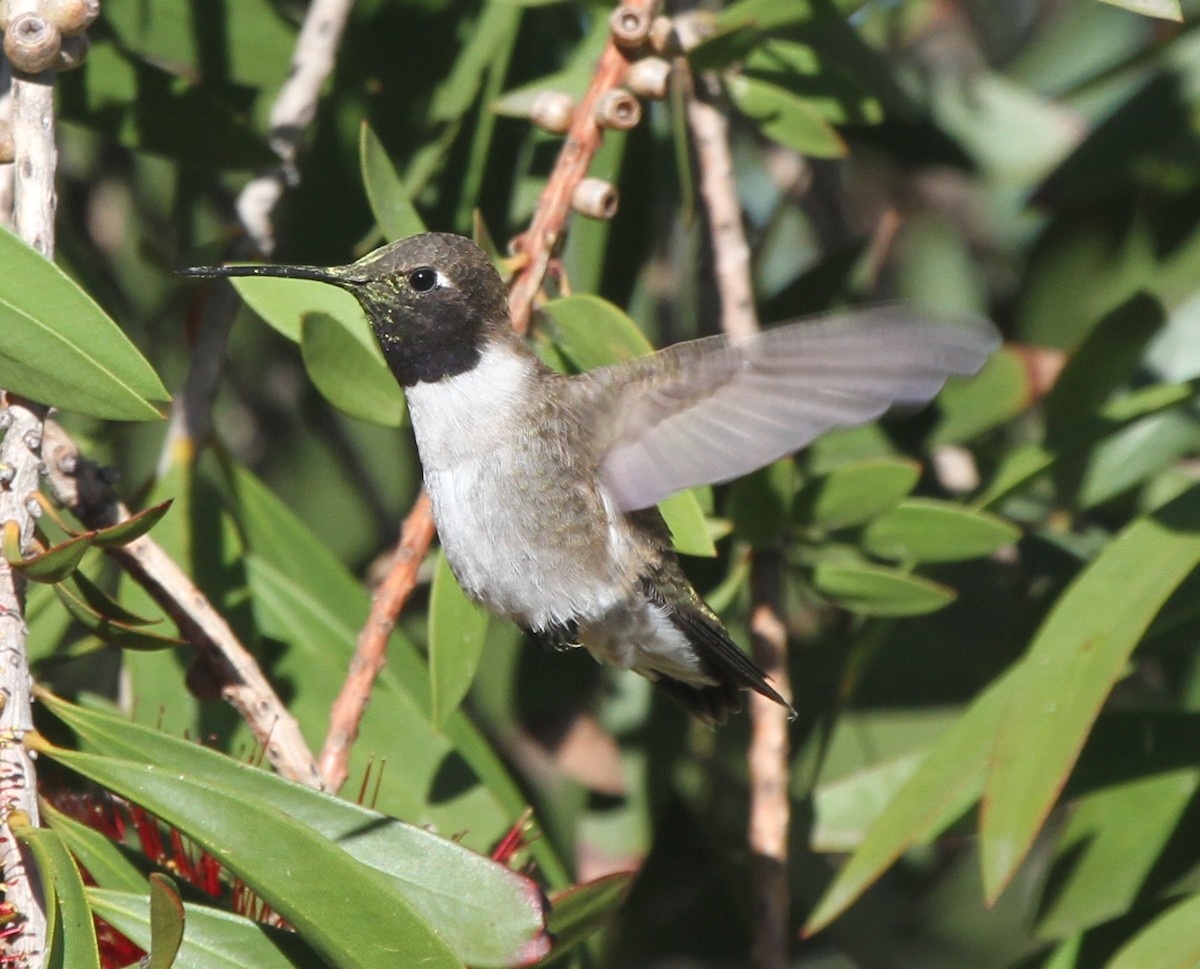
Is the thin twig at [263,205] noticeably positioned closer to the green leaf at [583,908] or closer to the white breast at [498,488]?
the white breast at [498,488]

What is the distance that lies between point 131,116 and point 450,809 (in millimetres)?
916

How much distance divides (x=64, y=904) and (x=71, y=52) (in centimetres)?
74

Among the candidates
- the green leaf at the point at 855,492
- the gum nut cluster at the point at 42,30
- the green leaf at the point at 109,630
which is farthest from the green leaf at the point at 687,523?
the gum nut cluster at the point at 42,30

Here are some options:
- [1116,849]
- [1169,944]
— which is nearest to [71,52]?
[1169,944]

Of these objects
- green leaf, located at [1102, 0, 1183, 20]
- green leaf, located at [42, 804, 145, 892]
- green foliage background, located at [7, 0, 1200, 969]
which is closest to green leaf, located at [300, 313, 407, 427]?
green foliage background, located at [7, 0, 1200, 969]

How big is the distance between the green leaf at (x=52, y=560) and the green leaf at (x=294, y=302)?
390 mm

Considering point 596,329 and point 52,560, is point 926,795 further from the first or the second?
point 52,560

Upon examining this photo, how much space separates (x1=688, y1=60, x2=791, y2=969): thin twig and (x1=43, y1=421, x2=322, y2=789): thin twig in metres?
0.57

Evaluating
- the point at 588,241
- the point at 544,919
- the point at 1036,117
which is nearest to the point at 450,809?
the point at 544,919

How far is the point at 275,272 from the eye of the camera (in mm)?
1587

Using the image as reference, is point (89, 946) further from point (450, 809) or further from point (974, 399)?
point (974, 399)

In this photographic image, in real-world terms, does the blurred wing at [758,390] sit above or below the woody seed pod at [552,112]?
below

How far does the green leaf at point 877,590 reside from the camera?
180 centimetres

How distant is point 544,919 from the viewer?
1.34m
